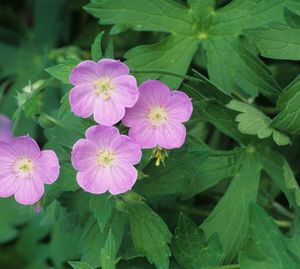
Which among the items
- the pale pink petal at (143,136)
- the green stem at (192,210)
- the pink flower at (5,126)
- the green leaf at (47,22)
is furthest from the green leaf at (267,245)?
the green leaf at (47,22)

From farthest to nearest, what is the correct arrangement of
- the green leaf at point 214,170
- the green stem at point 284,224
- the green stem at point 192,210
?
1. the green stem at point 192,210
2. the green stem at point 284,224
3. the green leaf at point 214,170

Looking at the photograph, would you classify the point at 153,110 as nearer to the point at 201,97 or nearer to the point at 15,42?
the point at 201,97

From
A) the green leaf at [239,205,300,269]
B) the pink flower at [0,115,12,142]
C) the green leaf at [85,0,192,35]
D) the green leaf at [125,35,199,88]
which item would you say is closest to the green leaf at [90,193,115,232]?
the green leaf at [239,205,300,269]

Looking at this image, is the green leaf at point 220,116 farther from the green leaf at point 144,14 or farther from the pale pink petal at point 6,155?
the pale pink petal at point 6,155

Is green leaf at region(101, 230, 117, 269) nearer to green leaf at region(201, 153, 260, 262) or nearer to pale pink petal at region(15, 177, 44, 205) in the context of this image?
pale pink petal at region(15, 177, 44, 205)

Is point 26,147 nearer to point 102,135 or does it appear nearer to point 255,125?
point 102,135

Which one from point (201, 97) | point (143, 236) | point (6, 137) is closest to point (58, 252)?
point (6, 137)
